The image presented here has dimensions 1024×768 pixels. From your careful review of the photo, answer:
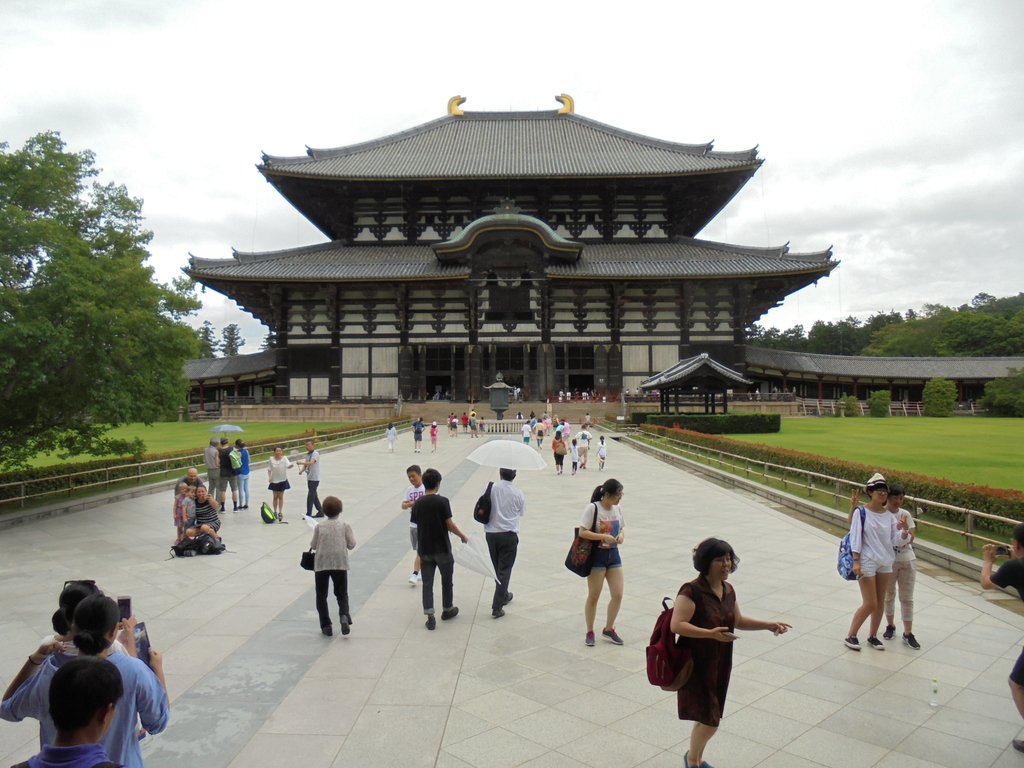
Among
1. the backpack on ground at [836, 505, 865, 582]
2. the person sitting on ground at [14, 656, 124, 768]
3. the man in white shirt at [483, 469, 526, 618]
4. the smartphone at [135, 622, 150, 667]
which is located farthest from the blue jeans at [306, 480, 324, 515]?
the person sitting on ground at [14, 656, 124, 768]

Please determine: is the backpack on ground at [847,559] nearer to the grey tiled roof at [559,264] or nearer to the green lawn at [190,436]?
the green lawn at [190,436]

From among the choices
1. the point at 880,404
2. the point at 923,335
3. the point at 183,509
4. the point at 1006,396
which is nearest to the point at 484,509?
the point at 183,509

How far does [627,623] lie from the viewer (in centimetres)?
692

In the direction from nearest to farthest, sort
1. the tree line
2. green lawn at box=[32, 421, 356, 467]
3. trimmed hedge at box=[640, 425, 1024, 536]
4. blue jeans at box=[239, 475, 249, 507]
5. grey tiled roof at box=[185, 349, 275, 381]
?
trimmed hedge at box=[640, 425, 1024, 536], blue jeans at box=[239, 475, 249, 507], green lawn at box=[32, 421, 356, 467], grey tiled roof at box=[185, 349, 275, 381], the tree line

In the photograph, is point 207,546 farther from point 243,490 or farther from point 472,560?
point 472,560

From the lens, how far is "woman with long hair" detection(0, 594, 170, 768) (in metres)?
3.03

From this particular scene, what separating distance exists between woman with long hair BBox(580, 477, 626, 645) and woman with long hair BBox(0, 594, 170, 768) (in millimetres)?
3943

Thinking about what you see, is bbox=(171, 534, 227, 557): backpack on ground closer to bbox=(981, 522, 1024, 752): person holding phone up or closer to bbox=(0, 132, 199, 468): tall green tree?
bbox=(0, 132, 199, 468): tall green tree

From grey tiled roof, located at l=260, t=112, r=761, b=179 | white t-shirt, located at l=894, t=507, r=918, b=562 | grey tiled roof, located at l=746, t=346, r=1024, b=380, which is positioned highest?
grey tiled roof, located at l=260, t=112, r=761, b=179

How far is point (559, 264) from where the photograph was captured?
43031mm

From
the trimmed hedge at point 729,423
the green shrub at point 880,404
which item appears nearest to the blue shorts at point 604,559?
the trimmed hedge at point 729,423

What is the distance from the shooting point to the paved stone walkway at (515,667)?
14.8 ft

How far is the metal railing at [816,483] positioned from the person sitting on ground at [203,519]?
10480 mm

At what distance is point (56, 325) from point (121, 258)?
234 cm
